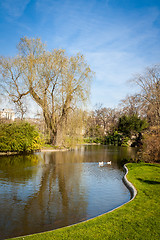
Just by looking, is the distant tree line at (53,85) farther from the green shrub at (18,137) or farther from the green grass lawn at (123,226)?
the green grass lawn at (123,226)

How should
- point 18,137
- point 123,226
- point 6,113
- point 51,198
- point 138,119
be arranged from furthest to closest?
1. point 6,113
2. point 138,119
3. point 18,137
4. point 51,198
5. point 123,226

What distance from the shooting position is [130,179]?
32.2 ft

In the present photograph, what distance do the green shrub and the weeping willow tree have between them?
14.0 feet

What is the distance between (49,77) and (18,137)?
817cm

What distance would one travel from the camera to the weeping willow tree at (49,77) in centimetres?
2409

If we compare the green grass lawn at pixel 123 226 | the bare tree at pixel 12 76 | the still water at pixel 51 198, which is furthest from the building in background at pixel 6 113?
the green grass lawn at pixel 123 226

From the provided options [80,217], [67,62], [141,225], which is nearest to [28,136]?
[67,62]

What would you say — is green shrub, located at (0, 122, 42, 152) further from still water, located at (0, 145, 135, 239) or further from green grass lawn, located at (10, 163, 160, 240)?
green grass lawn, located at (10, 163, 160, 240)

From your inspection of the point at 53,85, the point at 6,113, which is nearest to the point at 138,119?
the point at 53,85

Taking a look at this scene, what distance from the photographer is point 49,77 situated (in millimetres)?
24516

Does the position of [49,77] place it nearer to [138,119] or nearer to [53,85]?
[53,85]

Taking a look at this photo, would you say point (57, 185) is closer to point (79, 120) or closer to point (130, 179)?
point (130, 179)

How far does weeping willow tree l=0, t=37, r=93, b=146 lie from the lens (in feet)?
79.0

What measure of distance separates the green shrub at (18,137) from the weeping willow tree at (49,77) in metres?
4.27
